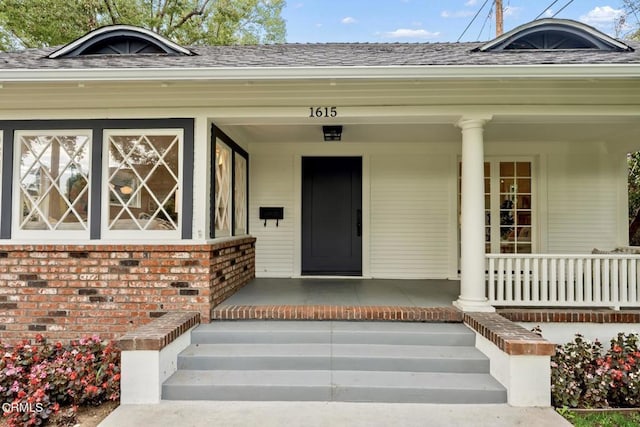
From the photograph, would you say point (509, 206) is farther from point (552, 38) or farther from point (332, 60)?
point (332, 60)

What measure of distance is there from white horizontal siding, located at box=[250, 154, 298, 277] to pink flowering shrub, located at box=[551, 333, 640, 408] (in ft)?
12.8

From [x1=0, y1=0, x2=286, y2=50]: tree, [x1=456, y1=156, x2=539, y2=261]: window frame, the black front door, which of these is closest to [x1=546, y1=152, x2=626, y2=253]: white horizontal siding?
[x1=456, y1=156, x2=539, y2=261]: window frame

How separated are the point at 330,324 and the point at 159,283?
187cm

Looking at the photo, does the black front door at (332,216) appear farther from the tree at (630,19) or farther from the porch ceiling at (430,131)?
the tree at (630,19)

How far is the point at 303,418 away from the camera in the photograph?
2.66 meters

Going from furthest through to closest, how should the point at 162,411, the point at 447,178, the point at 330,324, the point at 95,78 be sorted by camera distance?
the point at 447,178 < the point at 330,324 < the point at 95,78 < the point at 162,411

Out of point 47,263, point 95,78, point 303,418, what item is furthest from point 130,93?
point 303,418

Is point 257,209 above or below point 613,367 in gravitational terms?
above

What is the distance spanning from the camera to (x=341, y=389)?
2945 mm

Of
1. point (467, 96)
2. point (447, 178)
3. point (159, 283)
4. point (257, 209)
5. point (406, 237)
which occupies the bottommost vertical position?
point (159, 283)

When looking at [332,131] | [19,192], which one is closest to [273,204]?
[332,131]

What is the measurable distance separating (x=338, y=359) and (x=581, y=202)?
5063 millimetres

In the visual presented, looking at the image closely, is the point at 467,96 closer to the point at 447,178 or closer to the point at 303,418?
the point at 447,178

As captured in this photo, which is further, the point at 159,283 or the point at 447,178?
the point at 447,178
